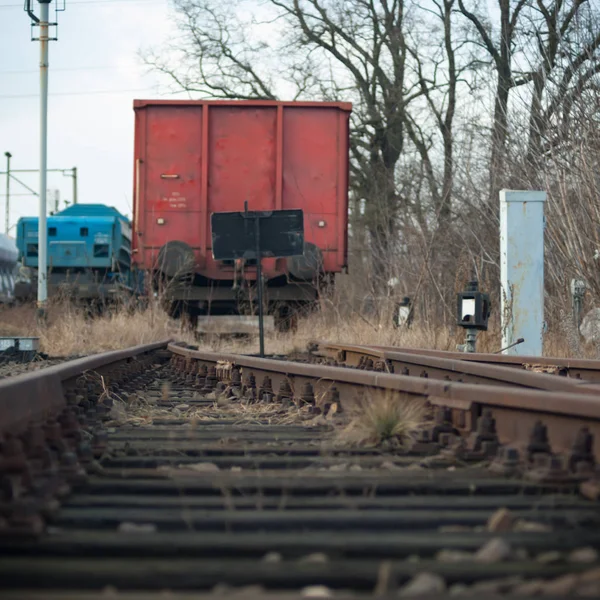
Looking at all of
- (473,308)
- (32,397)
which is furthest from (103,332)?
(32,397)

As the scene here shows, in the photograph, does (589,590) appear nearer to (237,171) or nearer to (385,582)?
(385,582)

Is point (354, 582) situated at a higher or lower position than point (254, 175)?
lower

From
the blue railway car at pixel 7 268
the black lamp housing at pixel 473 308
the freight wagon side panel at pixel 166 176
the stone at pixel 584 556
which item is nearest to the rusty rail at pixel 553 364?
the black lamp housing at pixel 473 308

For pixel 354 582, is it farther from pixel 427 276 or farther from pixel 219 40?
pixel 219 40

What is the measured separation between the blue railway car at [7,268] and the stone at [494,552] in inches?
834

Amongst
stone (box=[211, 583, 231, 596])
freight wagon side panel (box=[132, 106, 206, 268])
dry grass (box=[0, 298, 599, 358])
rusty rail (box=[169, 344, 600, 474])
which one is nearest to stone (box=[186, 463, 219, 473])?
rusty rail (box=[169, 344, 600, 474])

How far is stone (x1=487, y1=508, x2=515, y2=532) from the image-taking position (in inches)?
99.0

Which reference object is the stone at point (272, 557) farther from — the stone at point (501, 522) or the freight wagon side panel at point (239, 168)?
the freight wagon side panel at point (239, 168)

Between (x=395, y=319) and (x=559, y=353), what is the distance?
4156 mm

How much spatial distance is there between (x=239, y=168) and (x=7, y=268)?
11634 millimetres

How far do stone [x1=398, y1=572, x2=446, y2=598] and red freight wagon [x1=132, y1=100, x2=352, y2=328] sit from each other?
11.9m

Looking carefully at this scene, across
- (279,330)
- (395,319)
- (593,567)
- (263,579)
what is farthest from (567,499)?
(279,330)

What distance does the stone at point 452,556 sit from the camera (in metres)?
2.22

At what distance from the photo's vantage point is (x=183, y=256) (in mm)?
13852
